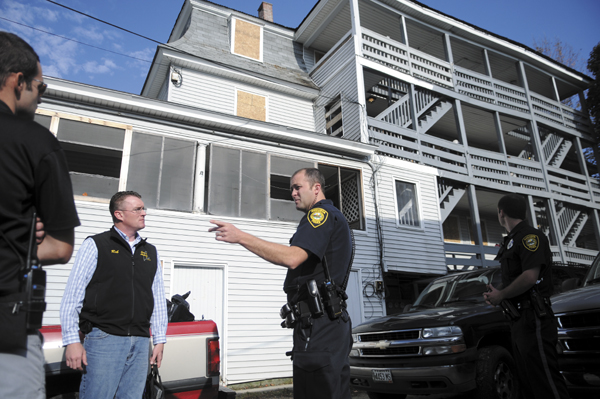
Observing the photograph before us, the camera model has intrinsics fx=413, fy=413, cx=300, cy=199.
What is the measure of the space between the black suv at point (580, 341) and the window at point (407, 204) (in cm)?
862

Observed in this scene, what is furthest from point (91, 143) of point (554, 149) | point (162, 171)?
point (554, 149)

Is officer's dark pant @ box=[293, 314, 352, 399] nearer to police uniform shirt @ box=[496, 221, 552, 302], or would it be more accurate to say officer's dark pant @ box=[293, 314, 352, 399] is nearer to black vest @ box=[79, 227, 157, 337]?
black vest @ box=[79, 227, 157, 337]

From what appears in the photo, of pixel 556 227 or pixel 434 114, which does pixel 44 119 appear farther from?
pixel 556 227

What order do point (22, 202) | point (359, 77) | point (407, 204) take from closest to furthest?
1. point (22, 202)
2. point (407, 204)
3. point (359, 77)

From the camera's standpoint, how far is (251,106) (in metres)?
14.1

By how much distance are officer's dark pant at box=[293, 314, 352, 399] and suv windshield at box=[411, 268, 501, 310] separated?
12.6 ft

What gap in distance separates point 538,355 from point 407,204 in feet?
33.2

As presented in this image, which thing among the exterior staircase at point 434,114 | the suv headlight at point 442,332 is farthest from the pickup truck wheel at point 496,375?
the exterior staircase at point 434,114

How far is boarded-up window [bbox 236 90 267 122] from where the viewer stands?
45.6 feet

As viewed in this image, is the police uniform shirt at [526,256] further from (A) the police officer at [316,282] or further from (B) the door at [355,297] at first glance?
(B) the door at [355,297]

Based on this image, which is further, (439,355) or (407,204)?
(407,204)

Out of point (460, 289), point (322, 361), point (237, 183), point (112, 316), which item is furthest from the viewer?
point (237, 183)

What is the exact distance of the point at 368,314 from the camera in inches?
437

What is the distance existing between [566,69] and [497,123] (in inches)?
254
